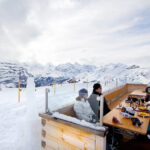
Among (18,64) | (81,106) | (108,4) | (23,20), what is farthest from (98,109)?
(18,64)

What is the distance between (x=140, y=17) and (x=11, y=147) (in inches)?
339

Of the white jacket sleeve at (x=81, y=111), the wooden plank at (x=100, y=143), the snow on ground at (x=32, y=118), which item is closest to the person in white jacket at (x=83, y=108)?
the white jacket sleeve at (x=81, y=111)

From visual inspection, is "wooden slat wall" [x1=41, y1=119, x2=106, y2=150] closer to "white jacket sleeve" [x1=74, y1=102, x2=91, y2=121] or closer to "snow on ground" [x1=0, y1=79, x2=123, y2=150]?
"white jacket sleeve" [x1=74, y1=102, x2=91, y2=121]

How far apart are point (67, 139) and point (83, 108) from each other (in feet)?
1.70

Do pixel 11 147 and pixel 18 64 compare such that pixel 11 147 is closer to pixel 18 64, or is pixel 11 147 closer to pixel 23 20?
pixel 23 20

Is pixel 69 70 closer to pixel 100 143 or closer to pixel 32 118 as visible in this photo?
pixel 32 118

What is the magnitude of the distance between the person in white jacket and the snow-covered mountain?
6.77 ft

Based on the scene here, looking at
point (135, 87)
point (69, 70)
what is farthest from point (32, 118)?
point (69, 70)

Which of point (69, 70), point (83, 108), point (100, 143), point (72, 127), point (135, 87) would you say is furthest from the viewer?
point (69, 70)

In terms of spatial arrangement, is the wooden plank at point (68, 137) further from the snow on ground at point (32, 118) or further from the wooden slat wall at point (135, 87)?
the wooden slat wall at point (135, 87)

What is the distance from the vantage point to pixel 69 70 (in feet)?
361

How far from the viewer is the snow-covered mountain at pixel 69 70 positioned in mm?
10678

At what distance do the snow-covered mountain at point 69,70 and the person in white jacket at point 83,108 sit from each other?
2.06m

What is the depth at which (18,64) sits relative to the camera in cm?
4975
